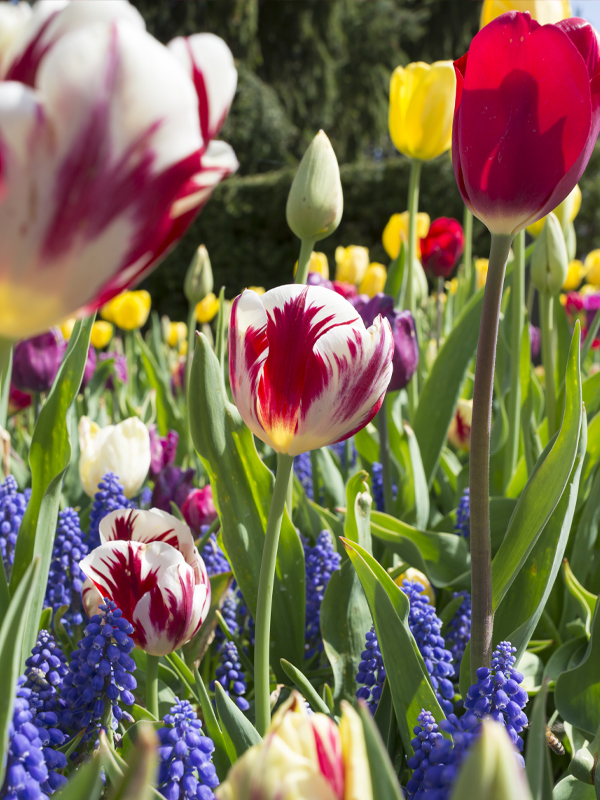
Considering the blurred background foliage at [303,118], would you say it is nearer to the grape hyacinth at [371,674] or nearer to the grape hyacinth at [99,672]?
the grape hyacinth at [371,674]

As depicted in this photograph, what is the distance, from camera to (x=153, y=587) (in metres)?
0.50

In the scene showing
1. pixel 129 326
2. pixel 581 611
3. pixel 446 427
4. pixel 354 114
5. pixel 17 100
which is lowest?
pixel 581 611

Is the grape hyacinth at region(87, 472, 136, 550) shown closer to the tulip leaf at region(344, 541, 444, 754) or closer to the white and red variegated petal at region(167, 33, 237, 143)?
the tulip leaf at region(344, 541, 444, 754)

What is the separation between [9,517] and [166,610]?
342 millimetres

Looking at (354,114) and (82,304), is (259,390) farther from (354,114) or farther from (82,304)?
(354,114)

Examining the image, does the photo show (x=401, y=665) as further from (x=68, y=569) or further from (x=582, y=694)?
(x=68, y=569)

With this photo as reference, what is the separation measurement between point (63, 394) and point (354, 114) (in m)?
17.6

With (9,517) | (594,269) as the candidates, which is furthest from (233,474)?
(594,269)

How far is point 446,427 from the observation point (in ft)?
3.31

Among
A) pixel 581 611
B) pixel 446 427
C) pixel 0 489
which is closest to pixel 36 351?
pixel 0 489

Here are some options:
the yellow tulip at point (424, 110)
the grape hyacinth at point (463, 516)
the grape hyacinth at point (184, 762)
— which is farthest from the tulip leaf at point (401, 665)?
the yellow tulip at point (424, 110)

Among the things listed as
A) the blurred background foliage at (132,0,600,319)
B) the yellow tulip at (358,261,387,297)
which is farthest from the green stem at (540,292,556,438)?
the blurred background foliage at (132,0,600,319)

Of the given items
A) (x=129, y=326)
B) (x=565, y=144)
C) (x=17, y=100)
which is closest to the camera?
(x=17, y=100)

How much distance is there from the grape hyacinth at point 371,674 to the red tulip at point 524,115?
0.33 meters
